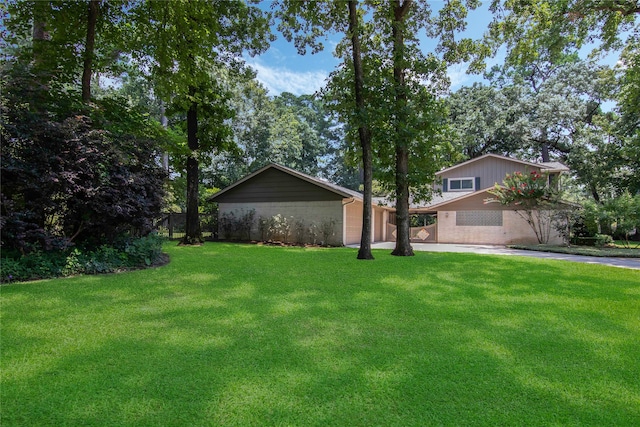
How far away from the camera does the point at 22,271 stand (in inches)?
250

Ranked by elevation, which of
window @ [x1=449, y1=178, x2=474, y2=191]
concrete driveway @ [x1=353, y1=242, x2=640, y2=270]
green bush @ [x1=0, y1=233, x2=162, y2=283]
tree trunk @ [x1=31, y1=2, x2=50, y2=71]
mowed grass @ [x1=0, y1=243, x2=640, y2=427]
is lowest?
mowed grass @ [x1=0, y1=243, x2=640, y2=427]

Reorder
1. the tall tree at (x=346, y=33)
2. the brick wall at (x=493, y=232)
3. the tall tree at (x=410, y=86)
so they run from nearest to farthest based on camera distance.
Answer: the tall tree at (x=346, y=33), the tall tree at (x=410, y=86), the brick wall at (x=493, y=232)

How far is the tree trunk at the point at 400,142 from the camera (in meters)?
11.3

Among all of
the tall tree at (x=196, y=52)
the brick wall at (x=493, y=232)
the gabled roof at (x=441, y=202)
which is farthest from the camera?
the gabled roof at (x=441, y=202)

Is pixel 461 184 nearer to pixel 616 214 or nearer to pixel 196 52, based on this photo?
pixel 616 214

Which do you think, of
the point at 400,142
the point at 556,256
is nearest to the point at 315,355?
the point at 400,142

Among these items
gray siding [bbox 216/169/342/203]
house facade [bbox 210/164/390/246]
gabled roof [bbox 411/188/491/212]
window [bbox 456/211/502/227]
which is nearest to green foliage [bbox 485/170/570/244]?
window [bbox 456/211/502/227]

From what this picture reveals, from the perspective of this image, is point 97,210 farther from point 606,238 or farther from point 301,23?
point 606,238

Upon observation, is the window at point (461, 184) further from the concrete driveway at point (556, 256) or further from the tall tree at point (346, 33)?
the tall tree at point (346, 33)

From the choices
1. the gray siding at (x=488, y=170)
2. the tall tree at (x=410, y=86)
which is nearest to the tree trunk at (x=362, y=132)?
the tall tree at (x=410, y=86)

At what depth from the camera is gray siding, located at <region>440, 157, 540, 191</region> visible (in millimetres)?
21766

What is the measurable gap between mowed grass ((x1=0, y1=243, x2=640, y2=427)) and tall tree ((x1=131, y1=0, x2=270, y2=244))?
8157 mm

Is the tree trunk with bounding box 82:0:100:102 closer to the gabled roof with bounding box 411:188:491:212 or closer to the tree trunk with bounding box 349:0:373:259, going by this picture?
the tree trunk with bounding box 349:0:373:259

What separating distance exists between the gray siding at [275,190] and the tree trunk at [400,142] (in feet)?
14.6
